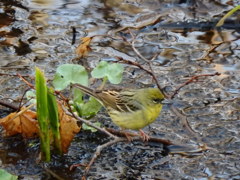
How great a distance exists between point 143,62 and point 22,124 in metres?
2.16

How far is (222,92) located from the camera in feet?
21.2

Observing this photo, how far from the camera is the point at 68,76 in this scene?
542 cm

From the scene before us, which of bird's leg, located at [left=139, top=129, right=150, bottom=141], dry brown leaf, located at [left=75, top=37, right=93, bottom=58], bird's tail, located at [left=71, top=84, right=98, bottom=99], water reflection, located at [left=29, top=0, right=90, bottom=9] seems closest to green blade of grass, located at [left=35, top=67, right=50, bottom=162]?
bird's tail, located at [left=71, top=84, right=98, bottom=99]

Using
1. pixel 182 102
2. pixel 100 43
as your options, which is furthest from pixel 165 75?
pixel 100 43

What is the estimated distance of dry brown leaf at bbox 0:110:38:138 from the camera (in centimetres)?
542

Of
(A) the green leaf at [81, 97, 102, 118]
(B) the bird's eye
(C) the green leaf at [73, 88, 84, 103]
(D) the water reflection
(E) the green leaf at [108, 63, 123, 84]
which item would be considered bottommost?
(D) the water reflection

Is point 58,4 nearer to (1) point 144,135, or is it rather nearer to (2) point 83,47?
(2) point 83,47

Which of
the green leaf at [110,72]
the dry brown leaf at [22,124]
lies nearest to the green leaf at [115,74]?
the green leaf at [110,72]

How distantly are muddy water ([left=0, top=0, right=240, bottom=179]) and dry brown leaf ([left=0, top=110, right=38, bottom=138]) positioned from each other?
0.28 feet

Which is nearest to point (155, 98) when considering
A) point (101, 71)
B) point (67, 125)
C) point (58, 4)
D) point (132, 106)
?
point (132, 106)

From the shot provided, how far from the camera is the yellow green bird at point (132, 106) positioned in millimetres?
5355

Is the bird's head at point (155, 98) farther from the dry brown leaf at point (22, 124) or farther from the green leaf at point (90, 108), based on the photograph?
the dry brown leaf at point (22, 124)

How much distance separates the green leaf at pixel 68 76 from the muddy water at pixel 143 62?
575 millimetres

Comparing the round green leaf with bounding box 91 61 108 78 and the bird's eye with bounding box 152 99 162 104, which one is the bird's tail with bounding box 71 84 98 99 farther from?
the bird's eye with bounding box 152 99 162 104
